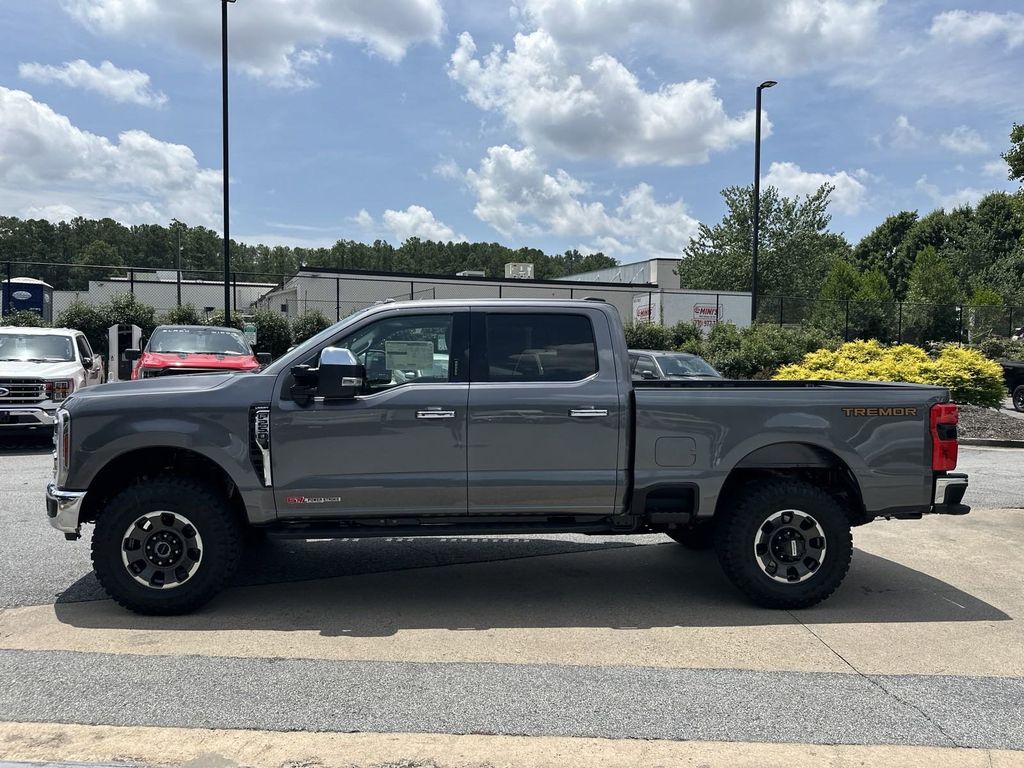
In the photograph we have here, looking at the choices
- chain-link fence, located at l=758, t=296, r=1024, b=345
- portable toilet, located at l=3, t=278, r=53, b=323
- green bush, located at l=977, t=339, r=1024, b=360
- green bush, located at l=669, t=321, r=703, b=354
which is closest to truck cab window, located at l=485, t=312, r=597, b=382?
green bush, located at l=669, t=321, r=703, b=354

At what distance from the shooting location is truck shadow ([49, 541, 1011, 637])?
5094 mm

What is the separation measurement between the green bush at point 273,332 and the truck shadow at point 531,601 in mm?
17799

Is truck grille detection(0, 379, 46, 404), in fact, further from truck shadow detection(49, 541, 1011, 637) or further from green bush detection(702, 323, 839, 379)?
green bush detection(702, 323, 839, 379)

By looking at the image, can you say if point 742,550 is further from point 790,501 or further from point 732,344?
point 732,344

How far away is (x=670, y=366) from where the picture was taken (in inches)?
576

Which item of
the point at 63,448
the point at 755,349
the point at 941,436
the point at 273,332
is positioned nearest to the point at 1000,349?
the point at 755,349

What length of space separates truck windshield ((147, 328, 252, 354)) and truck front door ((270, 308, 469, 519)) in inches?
380

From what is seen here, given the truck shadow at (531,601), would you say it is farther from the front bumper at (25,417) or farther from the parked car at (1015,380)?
the parked car at (1015,380)

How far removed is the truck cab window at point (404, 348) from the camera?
523 cm

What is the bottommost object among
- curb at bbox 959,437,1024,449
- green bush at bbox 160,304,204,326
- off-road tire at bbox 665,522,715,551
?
off-road tire at bbox 665,522,715,551

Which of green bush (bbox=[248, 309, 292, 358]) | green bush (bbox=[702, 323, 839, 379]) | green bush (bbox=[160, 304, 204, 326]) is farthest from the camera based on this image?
green bush (bbox=[248, 309, 292, 358])

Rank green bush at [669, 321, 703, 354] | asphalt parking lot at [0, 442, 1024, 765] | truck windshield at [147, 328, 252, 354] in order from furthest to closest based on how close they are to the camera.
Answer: green bush at [669, 321, 703, 354]
truck windshield at [147, 328, 252, 354]
asphalt parking lot at [0, 442, 1024, 765]

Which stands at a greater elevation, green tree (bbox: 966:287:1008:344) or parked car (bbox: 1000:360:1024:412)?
green tree (bbox: 966:287:1008:344)

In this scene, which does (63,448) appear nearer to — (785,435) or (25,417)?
(785,435)
